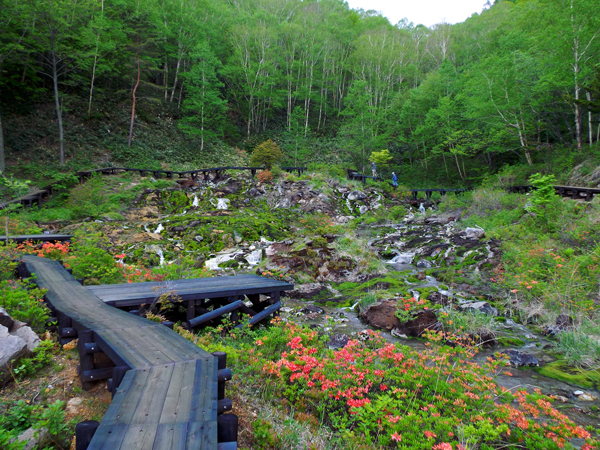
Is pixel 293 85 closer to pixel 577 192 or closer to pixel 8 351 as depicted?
pixel 577 192

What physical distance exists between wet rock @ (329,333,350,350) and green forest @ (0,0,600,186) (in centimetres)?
1650

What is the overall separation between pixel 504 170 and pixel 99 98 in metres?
31.3

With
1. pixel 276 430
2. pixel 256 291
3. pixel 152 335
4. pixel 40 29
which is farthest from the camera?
pixel 40 29

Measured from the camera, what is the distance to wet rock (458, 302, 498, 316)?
6.82 m

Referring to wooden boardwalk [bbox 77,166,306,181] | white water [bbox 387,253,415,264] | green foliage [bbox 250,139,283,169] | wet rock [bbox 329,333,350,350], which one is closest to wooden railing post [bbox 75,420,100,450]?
wet rock [bbox 329,333,350,350]

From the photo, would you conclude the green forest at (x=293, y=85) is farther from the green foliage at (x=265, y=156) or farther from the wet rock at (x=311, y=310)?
the wet rock at (x=311, y=310)

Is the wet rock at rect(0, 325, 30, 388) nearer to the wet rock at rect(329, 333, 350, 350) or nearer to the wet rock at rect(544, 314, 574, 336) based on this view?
the wet rock at rect(329, 333, 350, 350)

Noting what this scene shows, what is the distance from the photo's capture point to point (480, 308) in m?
6.96

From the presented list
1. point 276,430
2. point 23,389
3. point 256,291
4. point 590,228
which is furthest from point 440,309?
point 23,389

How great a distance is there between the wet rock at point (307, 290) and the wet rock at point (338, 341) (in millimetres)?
2583

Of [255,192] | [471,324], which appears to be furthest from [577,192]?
[255,192]

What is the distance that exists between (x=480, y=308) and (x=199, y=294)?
20.2ft

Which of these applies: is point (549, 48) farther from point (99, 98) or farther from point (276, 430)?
point (99, 98)

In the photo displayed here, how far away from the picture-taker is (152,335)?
3324 millimetres
